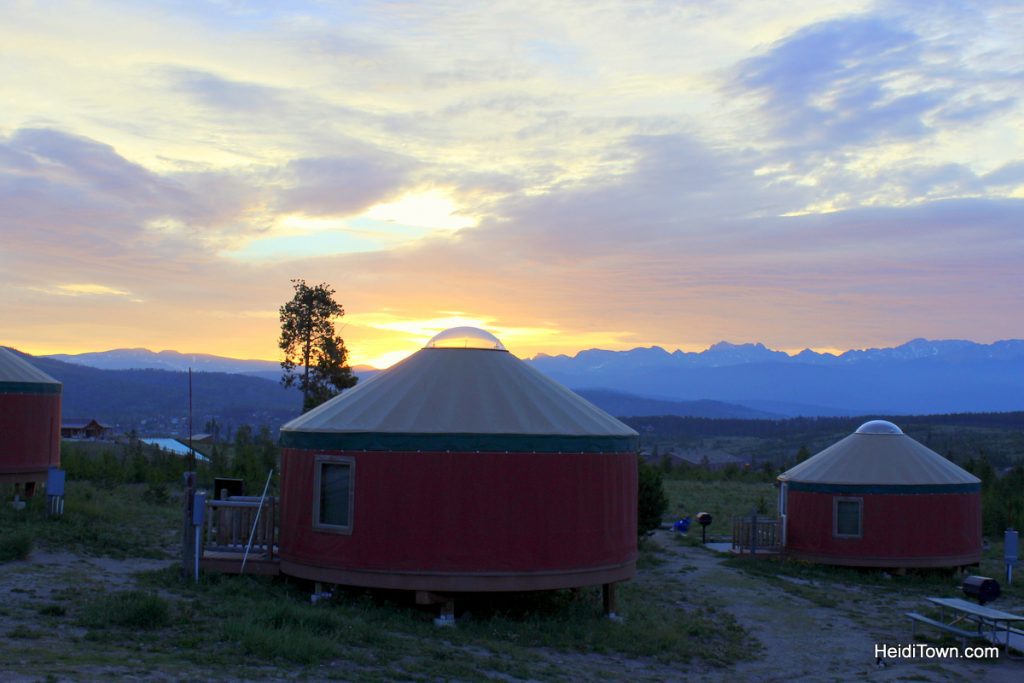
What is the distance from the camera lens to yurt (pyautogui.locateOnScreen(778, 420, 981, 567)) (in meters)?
17.3

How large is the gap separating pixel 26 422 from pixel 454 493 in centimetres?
996


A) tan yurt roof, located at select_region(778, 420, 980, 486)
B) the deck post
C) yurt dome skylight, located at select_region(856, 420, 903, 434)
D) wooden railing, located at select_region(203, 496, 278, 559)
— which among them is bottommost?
the deck post

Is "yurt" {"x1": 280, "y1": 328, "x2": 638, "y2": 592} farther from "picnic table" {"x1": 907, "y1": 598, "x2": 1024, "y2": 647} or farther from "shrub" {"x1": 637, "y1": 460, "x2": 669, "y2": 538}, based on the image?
"shrub" {"x1": 637, "y1": 460, "x2": 669, "y2": 538}

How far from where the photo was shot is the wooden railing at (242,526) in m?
12.2

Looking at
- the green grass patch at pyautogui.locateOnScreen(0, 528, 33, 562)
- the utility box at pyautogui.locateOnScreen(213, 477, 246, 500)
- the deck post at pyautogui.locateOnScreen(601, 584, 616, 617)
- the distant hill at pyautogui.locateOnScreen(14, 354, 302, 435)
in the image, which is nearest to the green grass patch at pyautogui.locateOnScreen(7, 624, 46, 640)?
the green grass patch at pyautogui.locateOnScreen(0, 528, 33, 562)

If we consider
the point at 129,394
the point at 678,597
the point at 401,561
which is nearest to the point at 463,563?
the point at 401,561

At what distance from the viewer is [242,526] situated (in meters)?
12.3

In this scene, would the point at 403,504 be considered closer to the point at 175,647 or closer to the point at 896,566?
the point at 175,647

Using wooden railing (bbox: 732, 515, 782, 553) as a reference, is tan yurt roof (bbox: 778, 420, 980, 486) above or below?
above

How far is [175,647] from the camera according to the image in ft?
28.0

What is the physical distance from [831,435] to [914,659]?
80402 millimetres

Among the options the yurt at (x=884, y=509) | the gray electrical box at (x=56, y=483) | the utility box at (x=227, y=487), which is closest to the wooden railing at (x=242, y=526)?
the utility box at (x=227, y=487)

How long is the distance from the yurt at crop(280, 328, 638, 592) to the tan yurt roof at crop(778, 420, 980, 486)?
7.28 meters

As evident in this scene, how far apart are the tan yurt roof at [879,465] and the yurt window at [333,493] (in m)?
9.80
